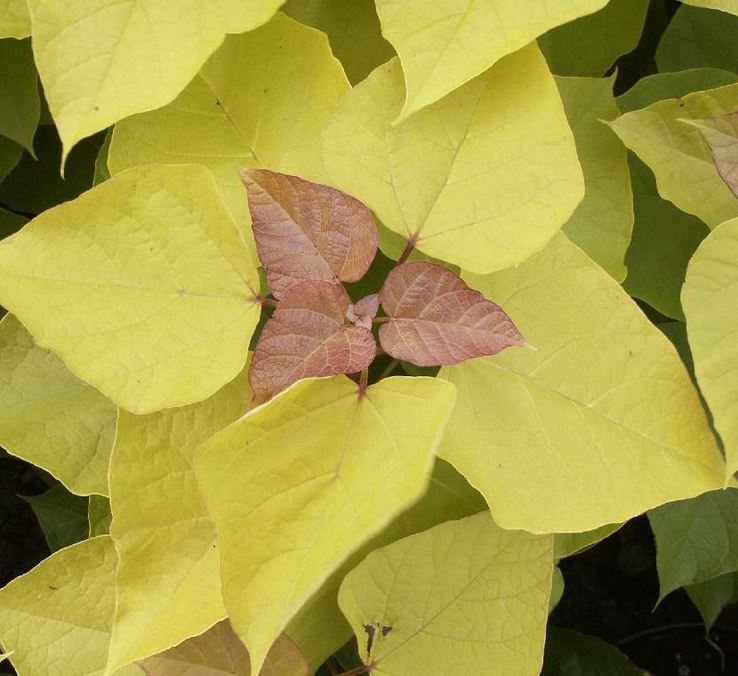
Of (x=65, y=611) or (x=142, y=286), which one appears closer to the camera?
(x=142, y=286)

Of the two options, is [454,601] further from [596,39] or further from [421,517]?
[596,39]

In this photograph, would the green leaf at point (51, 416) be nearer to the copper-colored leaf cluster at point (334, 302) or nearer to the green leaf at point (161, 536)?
the green leaf at point (161, 536)

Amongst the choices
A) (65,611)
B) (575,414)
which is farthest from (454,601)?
(65,611)

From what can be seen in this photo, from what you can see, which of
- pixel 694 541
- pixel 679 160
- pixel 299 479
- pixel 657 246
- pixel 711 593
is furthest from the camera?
pixel 711 593

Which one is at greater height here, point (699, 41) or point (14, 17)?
point (14, 17)

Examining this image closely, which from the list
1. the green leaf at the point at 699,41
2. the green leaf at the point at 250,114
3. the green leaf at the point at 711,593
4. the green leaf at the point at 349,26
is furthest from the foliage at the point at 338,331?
the green leaf at the point at 711,593

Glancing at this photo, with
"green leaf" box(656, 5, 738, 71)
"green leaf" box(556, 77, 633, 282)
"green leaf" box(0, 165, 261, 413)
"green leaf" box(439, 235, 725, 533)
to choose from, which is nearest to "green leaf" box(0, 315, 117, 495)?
"green leaf" box(0, 165, 261, 413)
